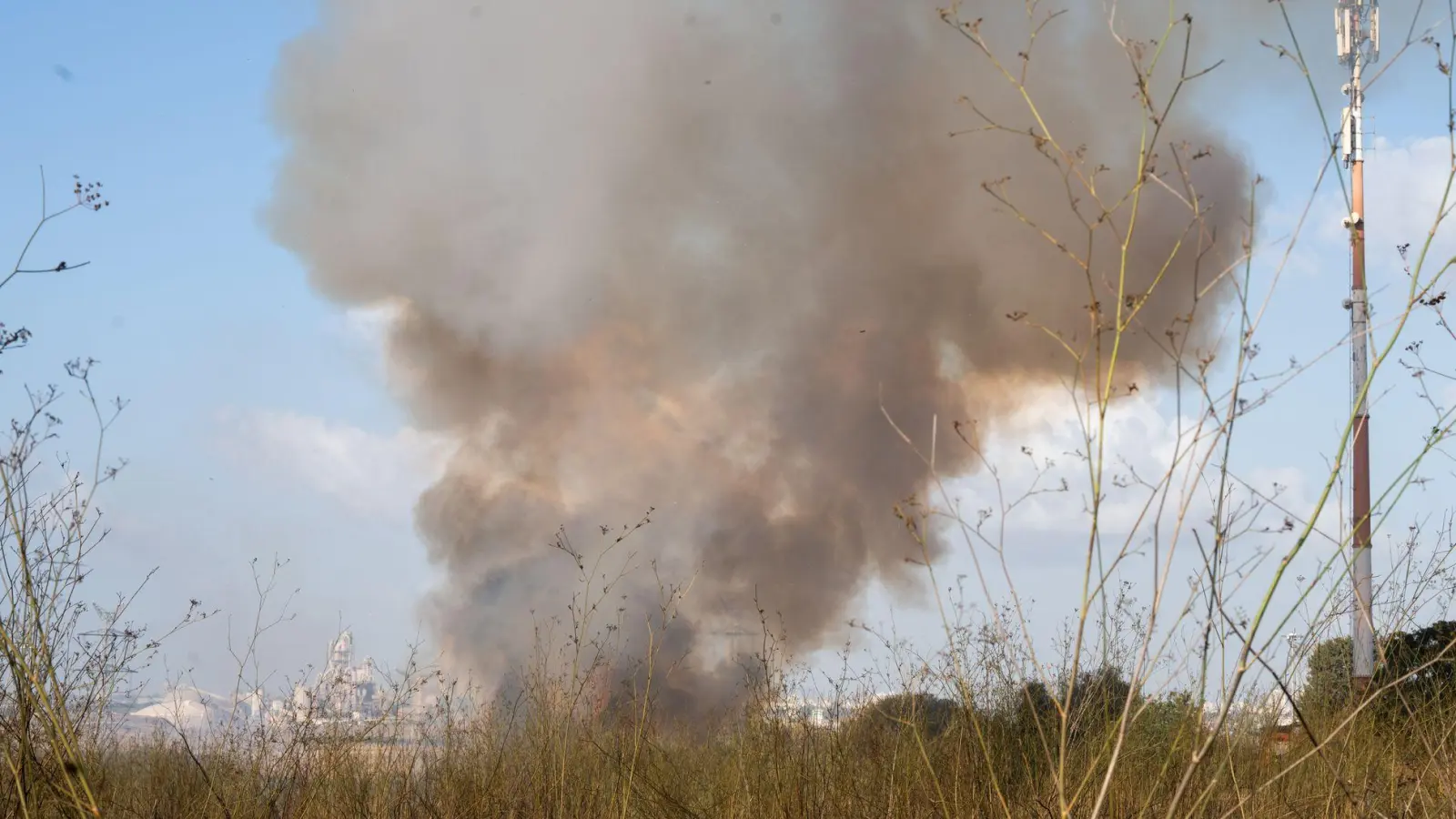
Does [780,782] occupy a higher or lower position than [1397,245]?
lower

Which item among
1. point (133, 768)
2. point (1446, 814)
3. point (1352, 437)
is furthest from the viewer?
point (133, 768)

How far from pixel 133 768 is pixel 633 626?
16.1 m

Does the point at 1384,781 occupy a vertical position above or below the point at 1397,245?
below

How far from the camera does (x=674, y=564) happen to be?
2670 cm

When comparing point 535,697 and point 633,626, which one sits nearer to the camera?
point 535,697

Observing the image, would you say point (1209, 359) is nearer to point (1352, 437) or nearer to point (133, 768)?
point (1352, 437)

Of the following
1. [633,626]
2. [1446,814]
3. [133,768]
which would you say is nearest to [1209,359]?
[1446,814]

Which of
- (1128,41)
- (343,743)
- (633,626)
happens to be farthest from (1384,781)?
(633,626)

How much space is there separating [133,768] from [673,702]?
1429 cm

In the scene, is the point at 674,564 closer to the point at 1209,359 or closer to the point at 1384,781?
the point at 1384,781

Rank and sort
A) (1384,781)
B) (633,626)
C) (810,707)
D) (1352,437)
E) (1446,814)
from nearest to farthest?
(1352,437), (1446,814), (1384,781), (810,707), (633,626)

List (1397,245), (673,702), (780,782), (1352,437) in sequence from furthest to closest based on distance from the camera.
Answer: (673,702) < (780,782) < (1397,245) < (1352,437)

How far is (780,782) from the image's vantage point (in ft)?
17.5

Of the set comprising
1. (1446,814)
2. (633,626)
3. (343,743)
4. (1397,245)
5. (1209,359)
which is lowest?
(1446,814)
